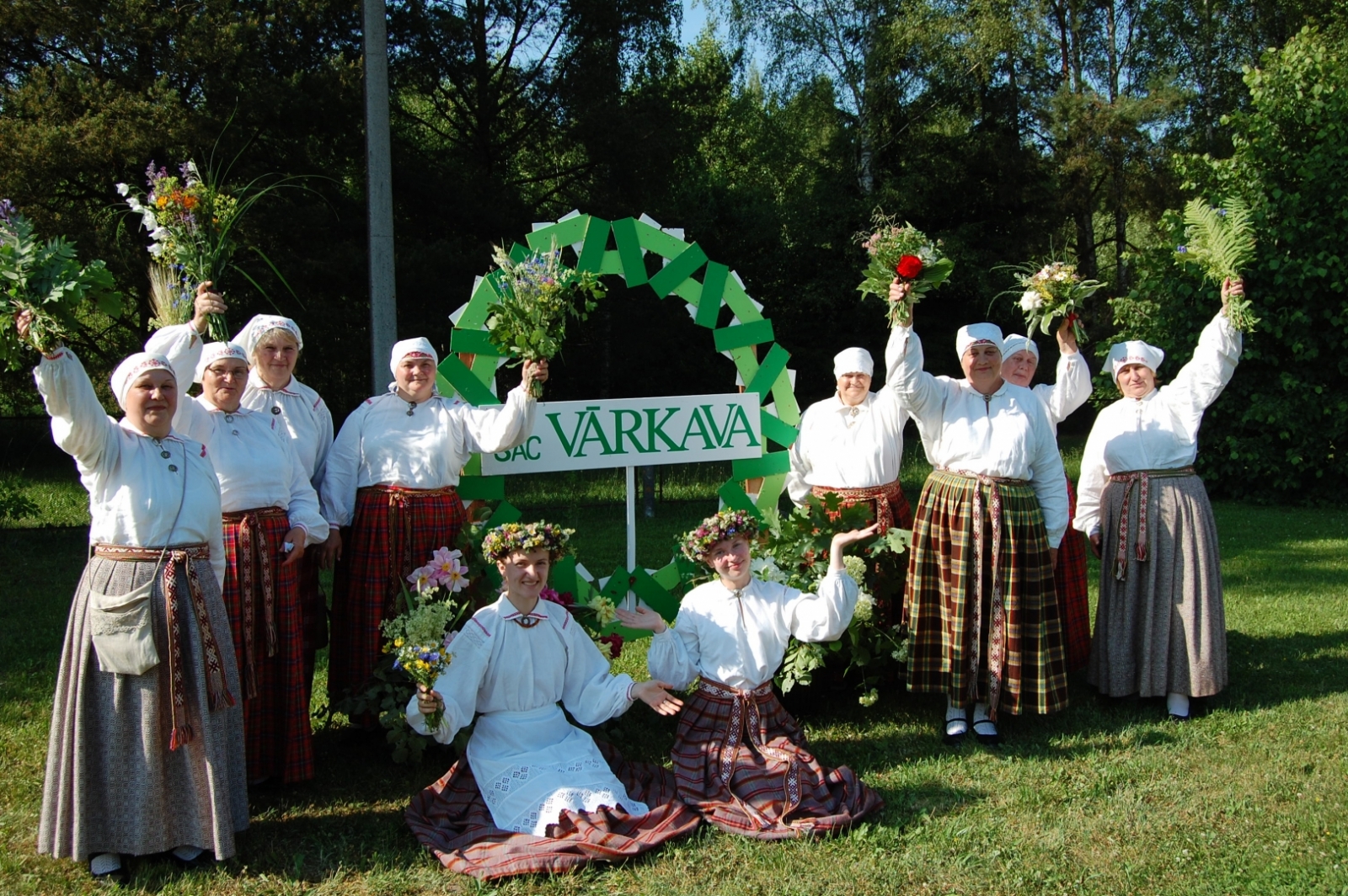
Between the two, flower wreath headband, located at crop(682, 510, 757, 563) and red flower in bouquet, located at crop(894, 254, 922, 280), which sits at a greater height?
red flower in bouquet, located at crop(894, 254, 922, 280)

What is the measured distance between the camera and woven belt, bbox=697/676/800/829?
12.1 ft

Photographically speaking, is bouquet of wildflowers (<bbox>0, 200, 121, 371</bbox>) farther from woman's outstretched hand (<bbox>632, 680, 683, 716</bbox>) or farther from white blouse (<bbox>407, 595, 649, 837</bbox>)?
woman's outstretched hand (<bbox>632, 680, 683, 716</bbox>)

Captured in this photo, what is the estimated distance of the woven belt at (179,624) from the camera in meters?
3.24

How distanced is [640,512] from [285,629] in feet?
22.1

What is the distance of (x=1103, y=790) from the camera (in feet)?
13.1

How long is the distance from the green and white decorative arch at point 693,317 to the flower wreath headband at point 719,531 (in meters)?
1.01

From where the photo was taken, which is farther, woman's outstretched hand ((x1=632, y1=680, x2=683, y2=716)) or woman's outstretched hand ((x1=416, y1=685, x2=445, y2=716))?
woman's outstretched hand ((x1=632, y1=680, x2=683, y2=716))

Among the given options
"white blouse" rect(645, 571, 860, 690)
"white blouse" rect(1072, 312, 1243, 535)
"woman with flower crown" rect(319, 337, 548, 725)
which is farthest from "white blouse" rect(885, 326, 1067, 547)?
"woman with flower crown" rect(319, 337, 548, 725)

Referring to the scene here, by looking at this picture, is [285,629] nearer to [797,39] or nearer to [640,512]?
[640,512]

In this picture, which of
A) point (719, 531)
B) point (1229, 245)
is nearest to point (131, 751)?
point (719, 531)

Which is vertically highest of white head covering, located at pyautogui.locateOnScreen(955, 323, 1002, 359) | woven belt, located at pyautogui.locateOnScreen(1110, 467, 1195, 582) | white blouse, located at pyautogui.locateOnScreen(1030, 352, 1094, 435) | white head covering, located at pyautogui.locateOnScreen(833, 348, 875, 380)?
white head covering, located at pyautogui.locateOnScreen(955, 323, 1002, 359)

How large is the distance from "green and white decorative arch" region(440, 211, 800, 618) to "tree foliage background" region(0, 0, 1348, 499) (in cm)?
391

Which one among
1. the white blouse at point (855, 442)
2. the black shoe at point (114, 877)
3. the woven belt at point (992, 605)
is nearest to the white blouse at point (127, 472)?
the black shoe at point (114, 877)

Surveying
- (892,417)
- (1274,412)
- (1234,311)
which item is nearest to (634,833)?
(892,417)
